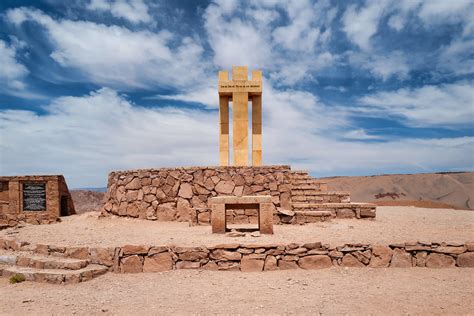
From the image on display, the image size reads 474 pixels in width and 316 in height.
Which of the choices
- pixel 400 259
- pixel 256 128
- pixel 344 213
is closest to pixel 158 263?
pixel 400 259

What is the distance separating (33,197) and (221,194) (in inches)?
313

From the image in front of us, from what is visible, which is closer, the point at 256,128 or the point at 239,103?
the point at 239,103

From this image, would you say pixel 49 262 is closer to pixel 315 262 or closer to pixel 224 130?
pixel 315 262

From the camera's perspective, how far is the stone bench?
7.22m

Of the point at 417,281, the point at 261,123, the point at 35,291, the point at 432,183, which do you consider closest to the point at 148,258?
the point at 35,291

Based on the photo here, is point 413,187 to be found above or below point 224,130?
below

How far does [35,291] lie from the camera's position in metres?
5.04

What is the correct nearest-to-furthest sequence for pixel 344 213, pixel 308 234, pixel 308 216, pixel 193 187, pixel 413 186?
pixel 308 234 < pixel 308 216 < pixel 344 213 < pixel 193 187 < pixel 413 186

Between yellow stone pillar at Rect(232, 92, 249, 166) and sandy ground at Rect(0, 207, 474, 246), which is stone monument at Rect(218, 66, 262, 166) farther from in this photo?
sandy ground at Rect(0, 207, 474, 246)

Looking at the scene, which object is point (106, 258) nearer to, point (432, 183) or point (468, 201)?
point (468, 201)

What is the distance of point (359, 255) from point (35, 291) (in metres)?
5.19

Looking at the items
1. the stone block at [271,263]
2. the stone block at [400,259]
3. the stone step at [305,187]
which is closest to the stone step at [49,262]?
the stone block at [271,263]

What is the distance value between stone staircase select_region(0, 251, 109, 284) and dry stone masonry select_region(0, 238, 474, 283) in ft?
0.05

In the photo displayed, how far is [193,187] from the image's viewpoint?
32.8ft
